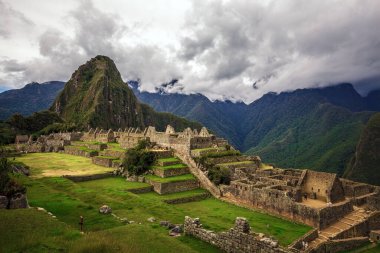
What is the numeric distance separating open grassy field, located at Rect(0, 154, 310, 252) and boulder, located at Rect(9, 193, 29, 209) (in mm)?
1104

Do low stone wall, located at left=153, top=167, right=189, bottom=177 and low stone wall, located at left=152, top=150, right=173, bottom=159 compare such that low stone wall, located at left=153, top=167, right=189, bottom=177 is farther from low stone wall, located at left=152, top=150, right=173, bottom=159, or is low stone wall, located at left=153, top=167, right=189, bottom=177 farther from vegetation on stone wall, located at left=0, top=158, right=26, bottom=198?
vegetation on stone wall, located at left=0, top=158, right=26, bottom=198

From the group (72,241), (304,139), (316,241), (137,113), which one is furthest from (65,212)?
(137,113)

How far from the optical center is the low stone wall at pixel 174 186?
93.3ft

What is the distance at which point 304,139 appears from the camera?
422 feet

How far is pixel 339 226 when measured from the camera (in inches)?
845

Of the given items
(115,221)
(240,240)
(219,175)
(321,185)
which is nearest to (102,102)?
(219,175)

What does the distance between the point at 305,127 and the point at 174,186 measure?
423ft

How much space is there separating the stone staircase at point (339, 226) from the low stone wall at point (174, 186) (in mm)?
12987

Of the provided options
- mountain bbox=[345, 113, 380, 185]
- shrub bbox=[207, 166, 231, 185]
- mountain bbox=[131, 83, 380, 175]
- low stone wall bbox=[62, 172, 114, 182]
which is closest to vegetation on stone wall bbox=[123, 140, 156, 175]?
low stone wall bbox=[62, 172, 114, 182]

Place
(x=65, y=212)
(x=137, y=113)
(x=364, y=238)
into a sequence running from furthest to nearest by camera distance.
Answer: (x=137, y=113)
(x=364, y=238)
(x=65, y=212)

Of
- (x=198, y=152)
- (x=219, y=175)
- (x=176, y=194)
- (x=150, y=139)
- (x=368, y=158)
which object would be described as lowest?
(x=176, y=194)

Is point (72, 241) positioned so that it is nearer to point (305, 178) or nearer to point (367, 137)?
point (305, 178)

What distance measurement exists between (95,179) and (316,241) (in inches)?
836

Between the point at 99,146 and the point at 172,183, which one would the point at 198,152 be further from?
the point at 99,146
